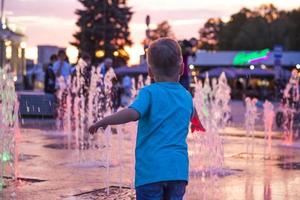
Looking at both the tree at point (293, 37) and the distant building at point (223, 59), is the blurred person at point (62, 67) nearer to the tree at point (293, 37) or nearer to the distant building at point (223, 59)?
the distant building at point (223, 59)

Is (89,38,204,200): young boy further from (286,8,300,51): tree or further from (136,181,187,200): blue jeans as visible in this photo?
(286,8,300,51): tree

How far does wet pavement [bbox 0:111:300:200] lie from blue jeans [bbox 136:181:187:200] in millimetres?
2426

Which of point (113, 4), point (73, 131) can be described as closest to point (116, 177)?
point (73, 131)

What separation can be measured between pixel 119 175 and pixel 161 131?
382 cm

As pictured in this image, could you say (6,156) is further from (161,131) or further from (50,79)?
(50,79)

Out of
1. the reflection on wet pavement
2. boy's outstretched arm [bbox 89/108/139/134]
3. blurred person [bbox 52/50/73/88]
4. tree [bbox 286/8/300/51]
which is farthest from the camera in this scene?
tree [bbox 286/8/300/51]

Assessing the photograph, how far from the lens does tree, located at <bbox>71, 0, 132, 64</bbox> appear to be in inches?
2291

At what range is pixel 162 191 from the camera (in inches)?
140

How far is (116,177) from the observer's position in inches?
282

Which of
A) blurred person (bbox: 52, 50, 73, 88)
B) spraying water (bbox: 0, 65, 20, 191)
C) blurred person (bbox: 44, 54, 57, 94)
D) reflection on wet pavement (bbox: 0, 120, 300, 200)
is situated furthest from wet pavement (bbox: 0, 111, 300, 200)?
blurred person (bbox: 44, 54, 57, 94)

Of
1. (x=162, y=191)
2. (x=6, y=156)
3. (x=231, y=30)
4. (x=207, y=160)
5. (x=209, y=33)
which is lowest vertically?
(x=207, y=160)

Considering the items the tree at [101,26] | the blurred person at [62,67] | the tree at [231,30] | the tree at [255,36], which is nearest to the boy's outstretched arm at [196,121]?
the blurred person at [62,67]

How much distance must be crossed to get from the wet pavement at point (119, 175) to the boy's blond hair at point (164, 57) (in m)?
2.58

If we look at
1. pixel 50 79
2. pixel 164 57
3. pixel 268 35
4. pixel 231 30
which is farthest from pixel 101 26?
pixel 164 57
